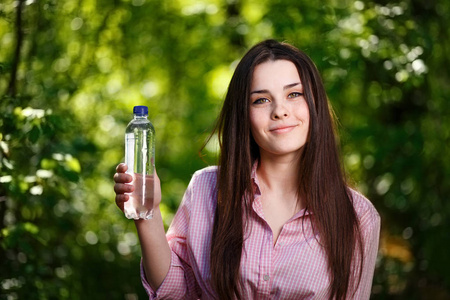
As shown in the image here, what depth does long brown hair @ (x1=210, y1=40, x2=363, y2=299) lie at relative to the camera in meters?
2.29

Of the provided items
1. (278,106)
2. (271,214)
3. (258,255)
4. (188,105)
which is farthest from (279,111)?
(188,105)

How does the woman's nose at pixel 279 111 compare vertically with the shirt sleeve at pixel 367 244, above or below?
above

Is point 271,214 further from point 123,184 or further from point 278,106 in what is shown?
point 123,184

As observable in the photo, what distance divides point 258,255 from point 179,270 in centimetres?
30

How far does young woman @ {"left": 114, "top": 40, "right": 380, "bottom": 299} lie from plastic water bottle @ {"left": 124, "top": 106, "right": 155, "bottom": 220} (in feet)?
0.23

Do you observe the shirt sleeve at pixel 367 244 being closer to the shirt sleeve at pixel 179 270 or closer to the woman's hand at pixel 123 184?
the shirt sleeve at pixel 179 270

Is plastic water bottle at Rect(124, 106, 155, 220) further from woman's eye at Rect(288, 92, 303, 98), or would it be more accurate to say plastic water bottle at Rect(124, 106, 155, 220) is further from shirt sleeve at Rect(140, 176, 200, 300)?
woman's eye at Rect(288, 92, 303, 98)

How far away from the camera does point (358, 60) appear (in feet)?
13.2

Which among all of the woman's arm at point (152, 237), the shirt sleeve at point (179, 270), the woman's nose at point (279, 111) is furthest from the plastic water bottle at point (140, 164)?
the woman's nose at point (279, 111)

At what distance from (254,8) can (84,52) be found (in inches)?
51.9

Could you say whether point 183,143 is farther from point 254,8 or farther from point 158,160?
point 254,8

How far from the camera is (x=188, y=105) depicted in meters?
5.54

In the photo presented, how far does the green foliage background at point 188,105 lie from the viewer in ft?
11.5

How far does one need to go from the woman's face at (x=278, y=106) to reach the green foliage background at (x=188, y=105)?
112 cm
